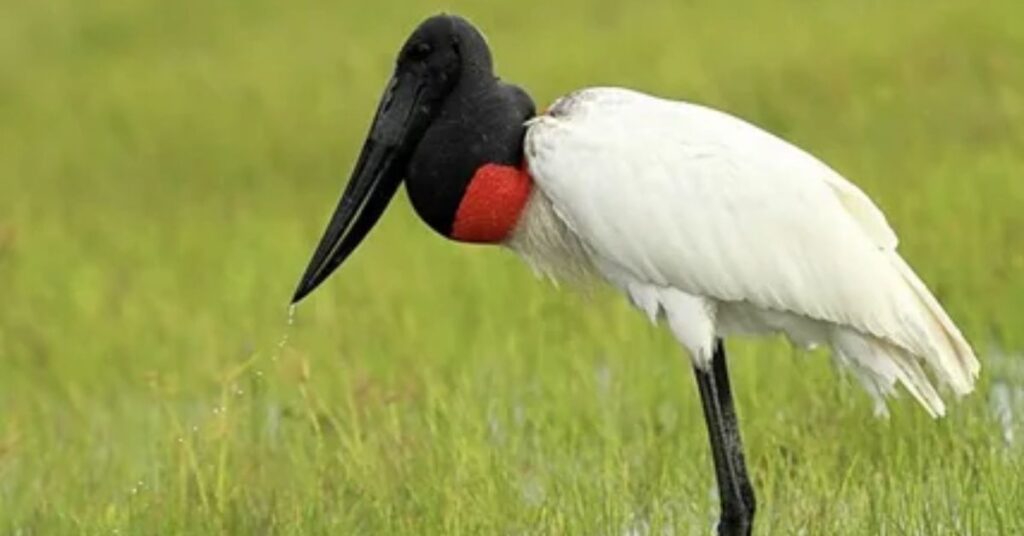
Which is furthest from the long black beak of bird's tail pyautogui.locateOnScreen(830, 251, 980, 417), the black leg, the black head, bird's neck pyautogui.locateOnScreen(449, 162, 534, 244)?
bird's tail pyautogui.locateOnScreen(830, 251, 980, 417)

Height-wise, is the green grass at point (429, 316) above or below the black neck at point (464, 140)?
below

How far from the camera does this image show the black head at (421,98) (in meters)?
5.30

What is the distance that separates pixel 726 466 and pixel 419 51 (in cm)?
116

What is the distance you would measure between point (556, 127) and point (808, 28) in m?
8.72

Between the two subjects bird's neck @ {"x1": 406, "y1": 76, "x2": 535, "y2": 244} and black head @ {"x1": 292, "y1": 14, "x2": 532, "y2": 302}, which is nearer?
bird's neck @ {"x1": 406, "y1": 76, "x2": 535, "y2": 244}

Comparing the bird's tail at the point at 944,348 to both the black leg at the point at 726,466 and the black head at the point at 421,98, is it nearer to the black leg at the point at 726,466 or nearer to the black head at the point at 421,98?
the black leg at the point at 726,466

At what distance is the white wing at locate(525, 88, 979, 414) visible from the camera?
16.4ft

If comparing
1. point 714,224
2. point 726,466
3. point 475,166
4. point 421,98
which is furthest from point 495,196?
point 726,466

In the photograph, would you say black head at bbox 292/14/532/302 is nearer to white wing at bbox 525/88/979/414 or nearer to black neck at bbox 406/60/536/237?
black neck at bbox 406/60/536/237

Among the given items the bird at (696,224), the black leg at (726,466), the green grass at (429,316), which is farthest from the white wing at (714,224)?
the green grass at (429,316)

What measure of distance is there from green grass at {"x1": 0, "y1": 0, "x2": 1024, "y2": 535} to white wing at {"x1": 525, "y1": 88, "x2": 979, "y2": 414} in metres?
0.53

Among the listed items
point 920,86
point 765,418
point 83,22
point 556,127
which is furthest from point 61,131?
point 556,127

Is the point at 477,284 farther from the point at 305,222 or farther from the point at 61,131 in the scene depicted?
the point at 61,131

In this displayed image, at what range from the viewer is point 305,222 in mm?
10695
